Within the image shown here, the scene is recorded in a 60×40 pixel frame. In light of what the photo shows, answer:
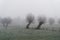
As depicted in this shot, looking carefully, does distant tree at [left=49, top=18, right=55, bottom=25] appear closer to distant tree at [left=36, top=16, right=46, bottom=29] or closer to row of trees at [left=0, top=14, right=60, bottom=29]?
row of trees at [left=0, top=14, right=60, bottom=29]

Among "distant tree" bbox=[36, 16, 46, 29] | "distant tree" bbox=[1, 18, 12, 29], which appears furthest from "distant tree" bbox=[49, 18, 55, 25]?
"distant tree" bbox=[1, 18, 12, 29]

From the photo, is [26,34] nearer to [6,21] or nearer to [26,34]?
[26,34]

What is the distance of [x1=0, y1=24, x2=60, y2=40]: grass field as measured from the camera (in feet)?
7.68

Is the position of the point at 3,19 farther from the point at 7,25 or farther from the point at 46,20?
the point at 46,20

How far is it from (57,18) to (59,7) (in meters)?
0.25

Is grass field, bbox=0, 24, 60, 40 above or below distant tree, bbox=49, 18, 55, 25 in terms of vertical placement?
below

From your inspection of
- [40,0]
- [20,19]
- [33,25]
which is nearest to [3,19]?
[20,19]

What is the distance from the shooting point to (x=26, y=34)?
2.37 metres

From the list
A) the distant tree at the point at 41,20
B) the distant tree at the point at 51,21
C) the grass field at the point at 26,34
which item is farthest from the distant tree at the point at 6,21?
the distant tree at the point at 51,21

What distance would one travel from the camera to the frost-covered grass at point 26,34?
2.34 m

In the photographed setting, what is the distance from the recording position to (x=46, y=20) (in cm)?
240

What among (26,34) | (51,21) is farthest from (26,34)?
(51,21)

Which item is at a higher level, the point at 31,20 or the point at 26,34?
the point at 31,20

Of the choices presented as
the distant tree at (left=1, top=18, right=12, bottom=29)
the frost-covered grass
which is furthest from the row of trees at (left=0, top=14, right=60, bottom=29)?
the frost-covered grass
